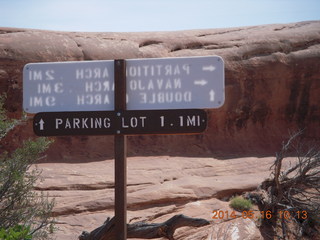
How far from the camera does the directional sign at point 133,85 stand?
390 centimetres

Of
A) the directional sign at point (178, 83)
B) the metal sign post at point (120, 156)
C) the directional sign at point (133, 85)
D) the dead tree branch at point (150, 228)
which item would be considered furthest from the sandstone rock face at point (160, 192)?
the directional sign at point (178, 83)

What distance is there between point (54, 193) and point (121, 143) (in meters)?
4.99

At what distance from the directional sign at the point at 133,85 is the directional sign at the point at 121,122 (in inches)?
2.6

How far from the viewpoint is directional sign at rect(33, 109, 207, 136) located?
3873mm

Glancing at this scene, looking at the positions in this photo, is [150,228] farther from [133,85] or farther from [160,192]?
[160,192]

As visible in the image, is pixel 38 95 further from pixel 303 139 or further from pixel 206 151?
pixel 303 139

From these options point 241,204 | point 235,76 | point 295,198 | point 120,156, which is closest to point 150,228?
point 120,156

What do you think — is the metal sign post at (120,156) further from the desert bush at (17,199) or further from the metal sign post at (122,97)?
the desert bush at (17,199)

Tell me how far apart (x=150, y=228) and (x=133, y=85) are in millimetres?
1929

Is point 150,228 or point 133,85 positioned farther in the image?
point 150,228

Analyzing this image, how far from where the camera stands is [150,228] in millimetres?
4984

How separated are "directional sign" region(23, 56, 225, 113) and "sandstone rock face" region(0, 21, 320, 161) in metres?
7.76

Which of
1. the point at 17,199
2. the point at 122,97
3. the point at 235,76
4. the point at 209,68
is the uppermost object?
the point at 209,68

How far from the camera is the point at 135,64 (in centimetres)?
396
